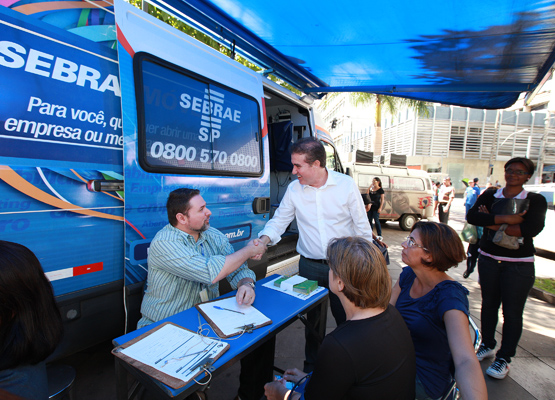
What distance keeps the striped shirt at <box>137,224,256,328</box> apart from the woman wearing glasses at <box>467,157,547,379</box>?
2.34 m

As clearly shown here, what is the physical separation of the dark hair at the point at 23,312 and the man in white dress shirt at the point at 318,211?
1.46 meters

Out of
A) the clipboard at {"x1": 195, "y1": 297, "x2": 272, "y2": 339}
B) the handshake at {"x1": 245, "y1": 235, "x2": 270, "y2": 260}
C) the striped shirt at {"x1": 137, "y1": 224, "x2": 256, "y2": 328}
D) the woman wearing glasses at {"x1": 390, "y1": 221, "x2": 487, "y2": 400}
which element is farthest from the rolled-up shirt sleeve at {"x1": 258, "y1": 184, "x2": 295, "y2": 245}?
the woman wearing glasses at {"x1": 390, "y1": 221, "x2": 487, "y2": 400}

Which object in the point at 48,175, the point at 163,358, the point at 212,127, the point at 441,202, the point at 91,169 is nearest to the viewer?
the point at 163,358

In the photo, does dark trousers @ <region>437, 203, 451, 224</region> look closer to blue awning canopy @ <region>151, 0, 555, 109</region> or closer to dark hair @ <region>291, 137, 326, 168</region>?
blue awning canopy @ <region>151, 0, 555, 109</region>

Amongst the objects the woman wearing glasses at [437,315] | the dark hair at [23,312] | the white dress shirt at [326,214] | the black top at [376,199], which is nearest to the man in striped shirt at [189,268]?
the white dress shirt at [326,214]

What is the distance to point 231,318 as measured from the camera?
164 centimetres

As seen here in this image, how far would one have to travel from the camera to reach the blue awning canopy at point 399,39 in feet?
7.45

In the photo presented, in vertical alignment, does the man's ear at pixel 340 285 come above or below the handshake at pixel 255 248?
above

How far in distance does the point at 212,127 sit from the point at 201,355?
6.07 ft

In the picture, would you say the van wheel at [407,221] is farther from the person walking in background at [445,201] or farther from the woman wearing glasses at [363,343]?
the woman wearing glasses at [363,343]

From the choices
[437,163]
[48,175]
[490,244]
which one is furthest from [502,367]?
[437,163]

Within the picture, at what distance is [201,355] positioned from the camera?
1.28m

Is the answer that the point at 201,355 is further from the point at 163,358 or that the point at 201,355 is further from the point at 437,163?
the point at 437,163

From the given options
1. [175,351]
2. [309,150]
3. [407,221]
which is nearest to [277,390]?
[175,351]
